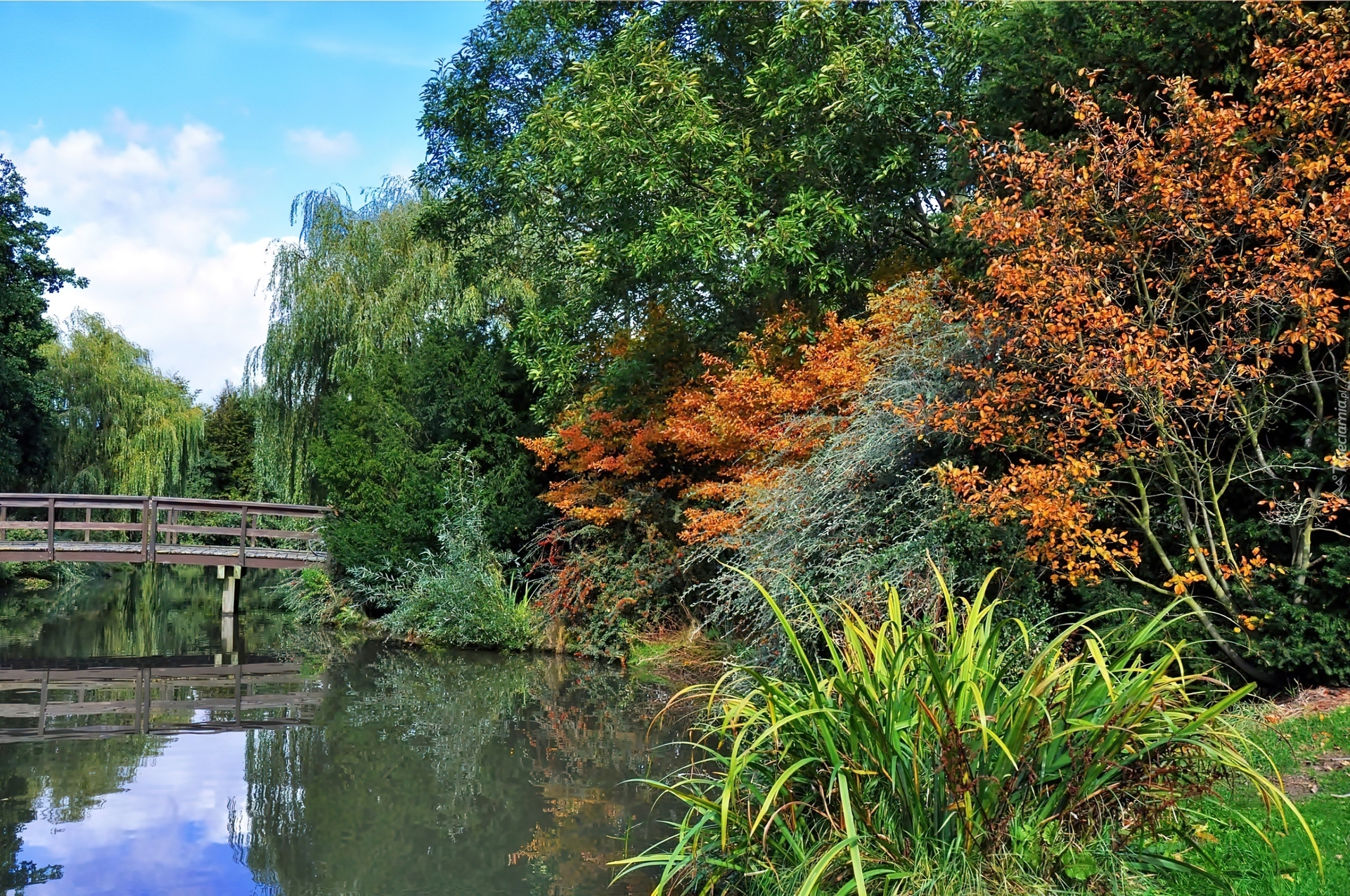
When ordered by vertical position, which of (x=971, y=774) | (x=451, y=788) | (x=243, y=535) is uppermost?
(x=243, y=535)

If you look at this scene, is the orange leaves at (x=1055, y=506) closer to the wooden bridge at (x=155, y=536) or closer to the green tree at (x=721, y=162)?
the green tree at (x=721, y=162)

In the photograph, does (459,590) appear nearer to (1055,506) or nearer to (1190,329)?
(1055,506)

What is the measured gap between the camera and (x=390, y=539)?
16.2 m

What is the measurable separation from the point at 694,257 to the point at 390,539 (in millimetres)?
7913

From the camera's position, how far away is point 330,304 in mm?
19750

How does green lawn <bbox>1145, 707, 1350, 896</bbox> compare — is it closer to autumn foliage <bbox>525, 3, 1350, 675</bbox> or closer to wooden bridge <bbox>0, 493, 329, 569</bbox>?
autumn foliage <bbox>525, 3, 1350, 675</bbox>

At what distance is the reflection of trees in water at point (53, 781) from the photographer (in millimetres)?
6125

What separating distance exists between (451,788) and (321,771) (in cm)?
129

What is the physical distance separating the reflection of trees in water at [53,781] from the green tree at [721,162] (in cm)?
636

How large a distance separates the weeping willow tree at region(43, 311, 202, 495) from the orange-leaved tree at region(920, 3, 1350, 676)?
75.0 feet

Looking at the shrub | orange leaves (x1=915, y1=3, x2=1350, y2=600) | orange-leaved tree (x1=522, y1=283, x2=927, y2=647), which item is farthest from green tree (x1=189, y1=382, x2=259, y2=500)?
orange leaves (x1=915, y1=3, x2=1350, y2=600)

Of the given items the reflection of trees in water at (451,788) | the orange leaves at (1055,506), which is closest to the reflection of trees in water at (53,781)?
the reflection of trees in water at (451,788)

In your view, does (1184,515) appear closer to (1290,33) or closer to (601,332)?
(1290,33)

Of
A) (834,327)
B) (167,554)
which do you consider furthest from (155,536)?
(834,327)
